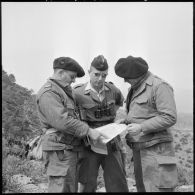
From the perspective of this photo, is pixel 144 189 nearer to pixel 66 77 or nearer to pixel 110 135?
pixel 110 135

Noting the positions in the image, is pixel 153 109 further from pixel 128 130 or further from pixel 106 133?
pixel 106 133

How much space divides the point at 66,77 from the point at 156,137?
1230 mm

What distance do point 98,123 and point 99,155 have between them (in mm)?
392

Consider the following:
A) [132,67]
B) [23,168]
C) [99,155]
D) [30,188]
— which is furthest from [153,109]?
[23,168]

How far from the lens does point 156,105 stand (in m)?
4.05

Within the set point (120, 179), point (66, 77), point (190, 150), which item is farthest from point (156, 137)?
point (190, 150)

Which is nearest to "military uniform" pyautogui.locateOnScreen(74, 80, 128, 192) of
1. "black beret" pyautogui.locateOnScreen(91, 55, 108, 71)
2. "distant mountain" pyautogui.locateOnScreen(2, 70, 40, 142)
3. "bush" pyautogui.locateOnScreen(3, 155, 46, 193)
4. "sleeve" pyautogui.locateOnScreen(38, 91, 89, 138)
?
"black beret" pyautogui.locateOnScreen(91, 55, 108, 71)

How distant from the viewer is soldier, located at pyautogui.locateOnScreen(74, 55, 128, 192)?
4.70 m

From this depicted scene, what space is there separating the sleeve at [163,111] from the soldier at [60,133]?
64cm

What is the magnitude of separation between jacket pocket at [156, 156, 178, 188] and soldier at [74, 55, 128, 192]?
0.77m

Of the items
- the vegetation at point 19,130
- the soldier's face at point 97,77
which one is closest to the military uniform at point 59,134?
the soldier's face at point 97,77

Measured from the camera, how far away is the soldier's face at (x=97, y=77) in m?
4.80

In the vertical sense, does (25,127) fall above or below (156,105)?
below

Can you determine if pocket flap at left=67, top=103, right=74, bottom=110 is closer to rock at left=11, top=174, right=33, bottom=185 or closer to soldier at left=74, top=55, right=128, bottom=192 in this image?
soldier at left=74, top=55, right=128, bottom=192
